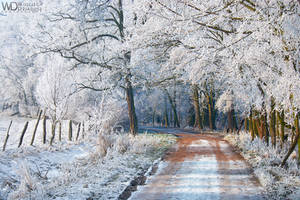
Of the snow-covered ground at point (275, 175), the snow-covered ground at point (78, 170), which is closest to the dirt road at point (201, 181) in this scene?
the snow-covered ground at point (275, 175)

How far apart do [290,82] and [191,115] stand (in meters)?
31.8

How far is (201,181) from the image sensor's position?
6988mm

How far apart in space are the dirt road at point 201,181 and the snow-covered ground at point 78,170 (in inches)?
28.0

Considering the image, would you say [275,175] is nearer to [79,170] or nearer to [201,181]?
[201,181]

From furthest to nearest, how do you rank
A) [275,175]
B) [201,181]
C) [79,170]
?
[79,170] → [275,175] → [201,181]

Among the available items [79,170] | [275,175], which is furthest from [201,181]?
[79,170]

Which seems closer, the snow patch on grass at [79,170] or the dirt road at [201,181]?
the dirt road at [201,181]

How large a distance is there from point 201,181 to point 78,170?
3.58 metres

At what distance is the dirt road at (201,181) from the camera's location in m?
5.88

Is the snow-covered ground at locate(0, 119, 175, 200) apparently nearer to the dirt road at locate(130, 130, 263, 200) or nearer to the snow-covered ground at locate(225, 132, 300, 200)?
the dirt road at locate(130, 130, 263, 200)

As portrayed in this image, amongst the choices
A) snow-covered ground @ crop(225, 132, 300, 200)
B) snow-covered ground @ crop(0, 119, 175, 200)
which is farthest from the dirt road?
snow-covered ground @ crop(0, 119, 175, 200)

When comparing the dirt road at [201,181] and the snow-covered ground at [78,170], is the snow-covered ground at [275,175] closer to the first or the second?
the dirt road at [201,181]

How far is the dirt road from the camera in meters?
5.88

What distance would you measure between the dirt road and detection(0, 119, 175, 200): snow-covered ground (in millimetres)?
712
